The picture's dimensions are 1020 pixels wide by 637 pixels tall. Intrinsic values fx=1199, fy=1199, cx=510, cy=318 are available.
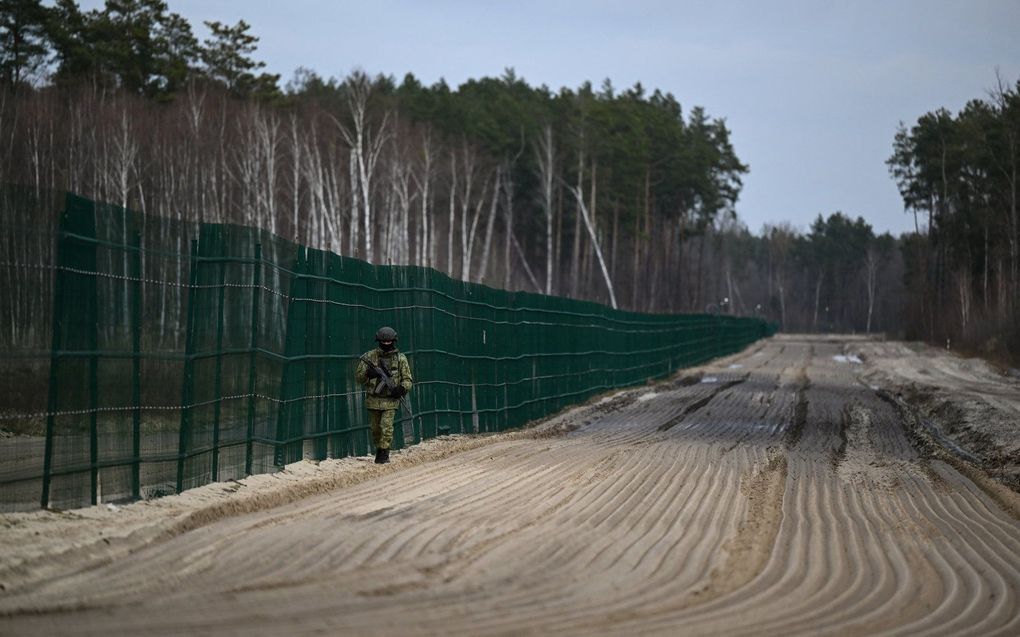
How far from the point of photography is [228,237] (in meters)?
11.7

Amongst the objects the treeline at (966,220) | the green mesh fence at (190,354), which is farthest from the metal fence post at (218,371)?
the treeline at (966,220)

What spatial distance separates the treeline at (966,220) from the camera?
192 ft

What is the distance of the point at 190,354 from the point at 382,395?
11.4 ft

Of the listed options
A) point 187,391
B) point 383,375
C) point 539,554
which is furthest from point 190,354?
point 539,554

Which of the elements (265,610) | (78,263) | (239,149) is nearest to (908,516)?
(265,610)

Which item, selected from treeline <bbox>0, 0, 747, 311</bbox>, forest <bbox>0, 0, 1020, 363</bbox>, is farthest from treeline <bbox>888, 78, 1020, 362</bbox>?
treeline <bbox>0, 0, 747, 311</bbox>

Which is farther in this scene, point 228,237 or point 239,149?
point 239,149

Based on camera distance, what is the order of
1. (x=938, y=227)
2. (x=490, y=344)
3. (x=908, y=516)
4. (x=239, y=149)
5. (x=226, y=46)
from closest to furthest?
1. (x=908, y=516)
2. (x=490, y=344)
3. (x=239, y=149)
4. (x=226, y=46)
5. (x=938, y=227)

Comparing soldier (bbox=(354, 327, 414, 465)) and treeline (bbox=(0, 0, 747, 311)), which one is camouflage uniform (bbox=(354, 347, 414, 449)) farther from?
treeline (bbox=(0, 0, 747, 311))

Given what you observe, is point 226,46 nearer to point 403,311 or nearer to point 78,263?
point 403,311

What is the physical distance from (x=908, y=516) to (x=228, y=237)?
7.07 m

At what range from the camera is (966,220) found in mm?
75062

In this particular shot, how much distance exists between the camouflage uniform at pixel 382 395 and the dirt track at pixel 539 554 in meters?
0.48

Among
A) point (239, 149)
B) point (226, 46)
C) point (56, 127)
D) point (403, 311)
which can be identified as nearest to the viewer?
point (403, 311)
